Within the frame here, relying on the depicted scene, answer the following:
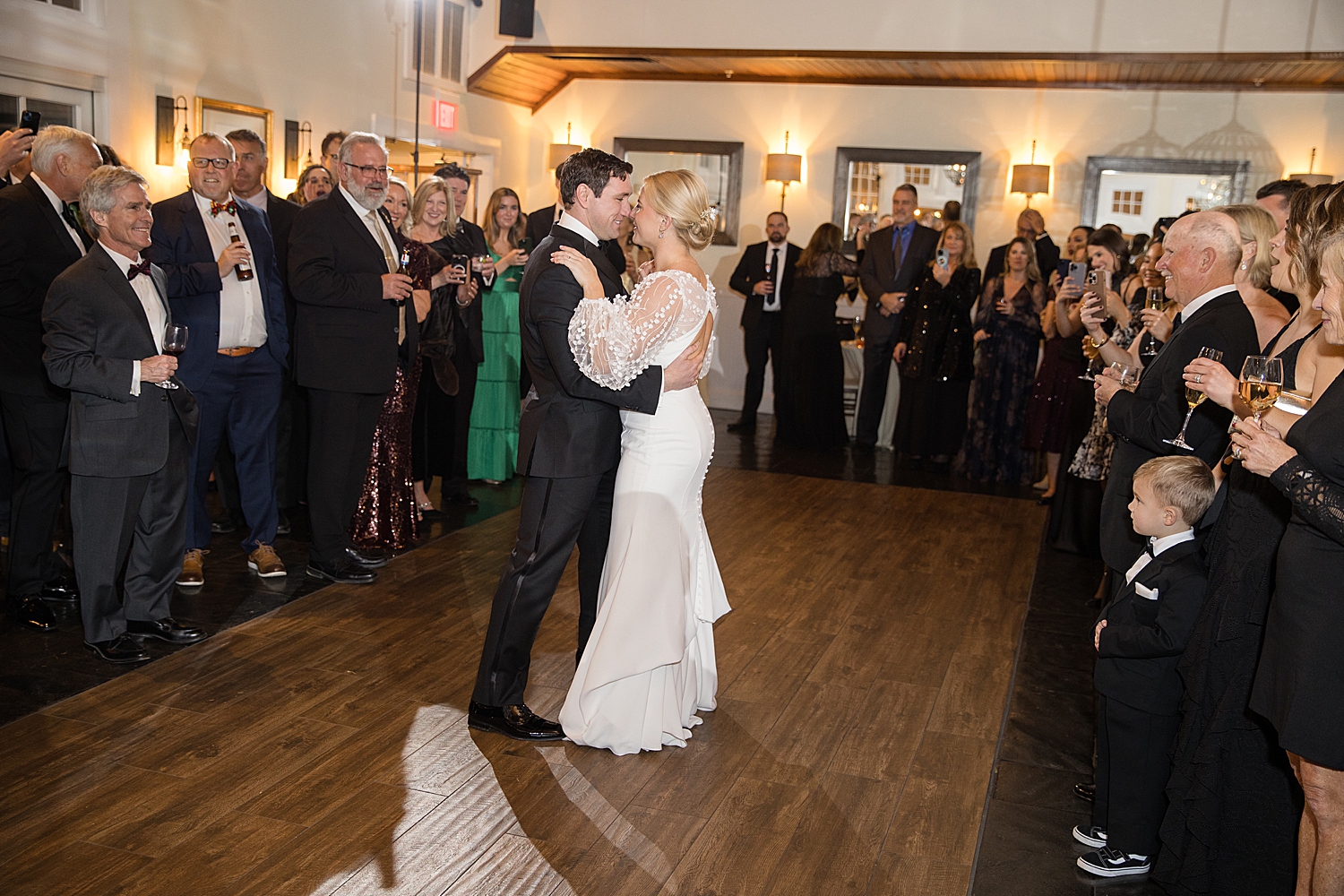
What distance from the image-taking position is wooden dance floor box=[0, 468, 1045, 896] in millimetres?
2674

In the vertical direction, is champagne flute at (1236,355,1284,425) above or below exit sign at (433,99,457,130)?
below

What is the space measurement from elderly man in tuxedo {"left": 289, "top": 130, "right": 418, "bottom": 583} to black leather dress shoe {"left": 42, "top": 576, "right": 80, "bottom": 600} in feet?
3.01

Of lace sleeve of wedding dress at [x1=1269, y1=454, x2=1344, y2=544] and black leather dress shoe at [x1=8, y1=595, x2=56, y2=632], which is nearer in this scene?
lace sleeve of wedding dress at [x1=1269, y1=454, x2=1344, y2=544]

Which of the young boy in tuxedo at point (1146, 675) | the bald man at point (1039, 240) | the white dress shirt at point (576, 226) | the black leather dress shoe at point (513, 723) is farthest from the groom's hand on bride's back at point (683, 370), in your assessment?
the bald man at point (1039, 240)

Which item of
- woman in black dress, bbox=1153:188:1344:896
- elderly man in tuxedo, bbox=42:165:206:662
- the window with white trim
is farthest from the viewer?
the window with white trim

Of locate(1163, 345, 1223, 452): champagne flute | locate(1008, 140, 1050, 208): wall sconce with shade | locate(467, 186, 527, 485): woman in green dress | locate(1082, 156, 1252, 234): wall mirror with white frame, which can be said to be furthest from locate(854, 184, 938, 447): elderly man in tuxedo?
locate(1163, 345, 1223, 452): champagne flute

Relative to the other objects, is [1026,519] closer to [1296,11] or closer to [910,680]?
[910,680]

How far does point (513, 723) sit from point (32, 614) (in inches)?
80.5

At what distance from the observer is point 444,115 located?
33.2 feet

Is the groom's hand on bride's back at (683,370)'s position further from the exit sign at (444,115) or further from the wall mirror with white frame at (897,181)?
the wall mirror with white frame at (897,181)

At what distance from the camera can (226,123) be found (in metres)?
7.51

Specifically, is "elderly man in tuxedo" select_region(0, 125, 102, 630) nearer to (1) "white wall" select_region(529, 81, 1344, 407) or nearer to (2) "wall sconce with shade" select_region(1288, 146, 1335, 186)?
(1) "white wall" select_region(529, 81, 1344, 407)

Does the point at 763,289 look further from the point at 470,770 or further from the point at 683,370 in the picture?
the point at 470,770

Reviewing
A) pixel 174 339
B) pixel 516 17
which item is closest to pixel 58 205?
pixel 174 339
